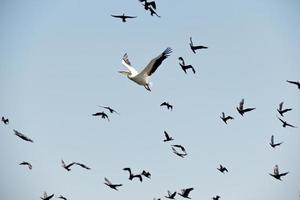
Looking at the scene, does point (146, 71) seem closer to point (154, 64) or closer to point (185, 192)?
point (154, 64)

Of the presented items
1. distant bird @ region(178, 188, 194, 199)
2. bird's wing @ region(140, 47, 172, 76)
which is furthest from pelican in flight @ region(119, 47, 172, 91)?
distant bird @ region(178, 188, 194, 199)

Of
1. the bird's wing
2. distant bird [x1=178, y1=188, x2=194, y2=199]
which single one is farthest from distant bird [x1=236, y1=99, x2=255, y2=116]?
the bird's wing

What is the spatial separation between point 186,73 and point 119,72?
7.27 meters

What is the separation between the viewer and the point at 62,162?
4362 centimetres

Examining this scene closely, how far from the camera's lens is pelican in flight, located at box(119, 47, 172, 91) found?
2898cm

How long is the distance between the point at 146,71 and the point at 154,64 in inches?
43.6

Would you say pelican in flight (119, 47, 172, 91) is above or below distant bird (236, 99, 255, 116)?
below

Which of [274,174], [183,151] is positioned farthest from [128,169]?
[274,174]

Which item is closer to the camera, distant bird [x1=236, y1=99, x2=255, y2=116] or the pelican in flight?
the pelican in flight

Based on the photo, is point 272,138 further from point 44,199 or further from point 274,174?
point 44,199

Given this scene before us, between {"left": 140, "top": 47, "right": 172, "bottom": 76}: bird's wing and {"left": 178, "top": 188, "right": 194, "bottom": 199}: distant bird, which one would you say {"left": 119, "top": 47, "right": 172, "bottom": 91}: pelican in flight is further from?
{"left": 178, "top": 188, "right": 194, "bottom": 199}: distant bird

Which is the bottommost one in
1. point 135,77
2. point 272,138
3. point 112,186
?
point 112,186

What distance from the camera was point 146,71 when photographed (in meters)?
30.6

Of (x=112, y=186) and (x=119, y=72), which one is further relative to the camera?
(x=112, y=186)
